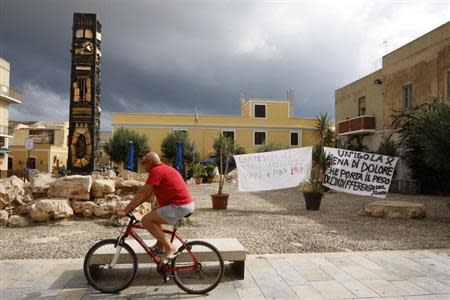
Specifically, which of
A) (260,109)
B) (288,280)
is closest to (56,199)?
(288,280)

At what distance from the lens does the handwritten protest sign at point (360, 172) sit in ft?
38.9

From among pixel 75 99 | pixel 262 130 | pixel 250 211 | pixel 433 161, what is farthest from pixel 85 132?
pixel 262 130

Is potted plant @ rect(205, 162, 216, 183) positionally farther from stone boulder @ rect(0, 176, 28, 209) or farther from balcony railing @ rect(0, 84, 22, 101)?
balcony railing @ rect(0, 84, 22, 101)

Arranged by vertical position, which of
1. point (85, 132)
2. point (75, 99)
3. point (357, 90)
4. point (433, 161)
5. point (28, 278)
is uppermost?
point (357, 90)

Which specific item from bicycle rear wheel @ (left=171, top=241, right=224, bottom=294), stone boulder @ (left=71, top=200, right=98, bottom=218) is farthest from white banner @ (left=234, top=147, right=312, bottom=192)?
bicycle rear wheel @ (left=171, top=241, right=224, bottom=294)

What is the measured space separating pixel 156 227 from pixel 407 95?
71.8 ft

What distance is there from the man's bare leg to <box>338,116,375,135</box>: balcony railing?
24.5 metres

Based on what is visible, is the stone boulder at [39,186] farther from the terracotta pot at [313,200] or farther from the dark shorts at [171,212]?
the terracotta pot at [313,200]

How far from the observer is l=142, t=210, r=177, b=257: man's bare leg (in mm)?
4395

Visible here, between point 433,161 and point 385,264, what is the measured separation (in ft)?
18.9

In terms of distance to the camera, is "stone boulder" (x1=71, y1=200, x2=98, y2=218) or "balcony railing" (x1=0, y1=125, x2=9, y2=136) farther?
"balcony railing" (x1=0, y1=125, x2=9, y2=136)

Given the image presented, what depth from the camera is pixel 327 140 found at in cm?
2628

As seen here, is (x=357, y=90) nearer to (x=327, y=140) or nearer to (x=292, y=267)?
(x=327, y=140)

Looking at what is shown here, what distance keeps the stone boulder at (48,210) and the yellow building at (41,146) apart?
35975 millimetres
